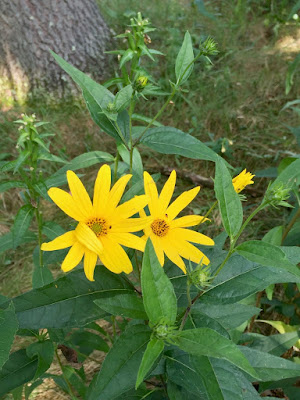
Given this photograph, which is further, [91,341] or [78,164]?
[91,341]

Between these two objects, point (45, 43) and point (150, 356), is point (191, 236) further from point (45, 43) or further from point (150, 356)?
point (45, 43)

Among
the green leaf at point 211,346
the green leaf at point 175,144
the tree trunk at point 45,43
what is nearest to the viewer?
the green leaf at point 211,346

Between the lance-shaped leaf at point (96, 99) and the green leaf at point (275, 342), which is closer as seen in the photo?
the lance-shaped leaf at point (96, 99)

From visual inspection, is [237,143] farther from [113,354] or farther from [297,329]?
[113,354]

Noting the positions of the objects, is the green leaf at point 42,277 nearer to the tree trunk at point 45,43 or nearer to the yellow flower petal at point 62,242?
the yellow flower petal at point 62,242

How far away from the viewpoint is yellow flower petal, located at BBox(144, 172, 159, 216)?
942 millimetres

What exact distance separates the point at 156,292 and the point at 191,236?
23 cm

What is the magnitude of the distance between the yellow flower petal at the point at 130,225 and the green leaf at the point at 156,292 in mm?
127

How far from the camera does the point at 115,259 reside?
88cm

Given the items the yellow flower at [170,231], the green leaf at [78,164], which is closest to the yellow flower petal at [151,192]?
the yellow flower at [170,231]

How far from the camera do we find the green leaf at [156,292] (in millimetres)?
764

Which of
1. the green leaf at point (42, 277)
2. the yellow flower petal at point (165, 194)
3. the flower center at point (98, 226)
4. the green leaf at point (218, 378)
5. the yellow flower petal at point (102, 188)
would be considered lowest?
the green leaf at point (42, 277)

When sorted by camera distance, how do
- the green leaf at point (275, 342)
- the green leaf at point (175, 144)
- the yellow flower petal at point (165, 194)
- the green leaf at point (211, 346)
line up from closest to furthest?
the green leaf at point (211, 346) → the yellow flower petal at point (165, 194) → the green leaf at point (175, 144) → the green leaf at point (275, 342)

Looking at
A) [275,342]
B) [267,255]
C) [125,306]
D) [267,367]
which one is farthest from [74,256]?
[275,342]
